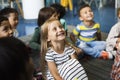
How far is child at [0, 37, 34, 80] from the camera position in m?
0.60

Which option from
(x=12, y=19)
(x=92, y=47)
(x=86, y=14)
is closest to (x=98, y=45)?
(x=92, y=47)

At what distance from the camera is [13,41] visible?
670 millimetres

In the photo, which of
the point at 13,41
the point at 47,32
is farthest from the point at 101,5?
the point at 13,41

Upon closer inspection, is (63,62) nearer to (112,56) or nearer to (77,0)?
(112,56)

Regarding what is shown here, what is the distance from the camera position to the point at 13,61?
0.61m

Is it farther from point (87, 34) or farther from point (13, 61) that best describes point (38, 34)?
point (13, 61)

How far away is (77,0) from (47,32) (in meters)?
5.23

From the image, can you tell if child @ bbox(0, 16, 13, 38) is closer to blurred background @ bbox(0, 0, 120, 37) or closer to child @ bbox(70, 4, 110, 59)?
child @ bbox(70, 4, 110, 59)

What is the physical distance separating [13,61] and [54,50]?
1.04 m

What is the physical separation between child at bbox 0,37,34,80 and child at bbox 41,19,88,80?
0.95 metres

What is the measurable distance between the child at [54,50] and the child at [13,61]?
948 mm

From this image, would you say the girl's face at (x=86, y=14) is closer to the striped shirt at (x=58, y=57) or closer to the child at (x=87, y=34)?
the child at (x=87, y=34)

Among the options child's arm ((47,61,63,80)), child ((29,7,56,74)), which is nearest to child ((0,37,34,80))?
child's arm ((47,61,63,80))

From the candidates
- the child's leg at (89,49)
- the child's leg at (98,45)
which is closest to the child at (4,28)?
the child's leg at (89,49)
